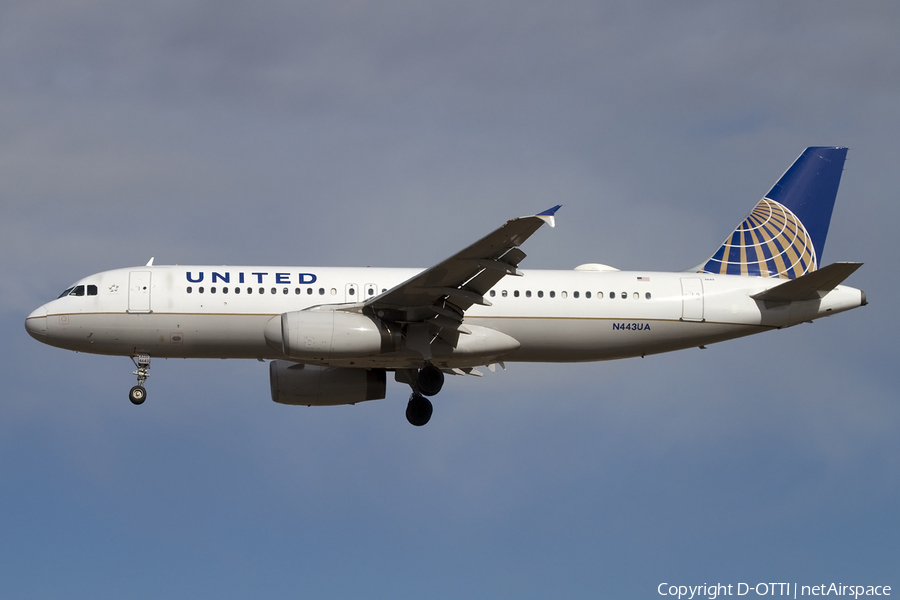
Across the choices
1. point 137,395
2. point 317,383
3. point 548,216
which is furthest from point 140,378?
point 548,216

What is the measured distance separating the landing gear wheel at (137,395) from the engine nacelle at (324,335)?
4.49 meters

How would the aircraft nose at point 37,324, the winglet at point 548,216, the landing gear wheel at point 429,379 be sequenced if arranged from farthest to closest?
the aircraft nose at point 37,324 < the landing gear wheel at point 429,379 < the winglet at point 548,216

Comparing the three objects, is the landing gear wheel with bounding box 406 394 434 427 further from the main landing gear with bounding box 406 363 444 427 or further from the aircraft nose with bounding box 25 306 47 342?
the aircraft nose with bounding box 25 306 47 342

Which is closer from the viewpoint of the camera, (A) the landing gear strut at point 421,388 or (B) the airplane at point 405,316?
(B) the airplane at point 405,316

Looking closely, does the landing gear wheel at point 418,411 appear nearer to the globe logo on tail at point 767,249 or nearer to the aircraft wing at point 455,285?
the aircraft wing at point 455,285

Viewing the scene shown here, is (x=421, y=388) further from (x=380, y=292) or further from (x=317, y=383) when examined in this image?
(x=317, y=383)

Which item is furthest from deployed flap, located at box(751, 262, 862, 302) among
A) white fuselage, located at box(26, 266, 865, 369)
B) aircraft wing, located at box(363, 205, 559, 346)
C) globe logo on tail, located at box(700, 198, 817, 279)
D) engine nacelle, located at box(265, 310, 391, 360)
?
engine nacelle, located at box(265, 310, 391, 360)

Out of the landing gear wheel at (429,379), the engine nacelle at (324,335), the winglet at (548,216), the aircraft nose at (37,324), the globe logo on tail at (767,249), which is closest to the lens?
the winglet at (548,216)

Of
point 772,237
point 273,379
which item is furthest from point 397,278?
point 772,237

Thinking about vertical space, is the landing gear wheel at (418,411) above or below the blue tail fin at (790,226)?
below

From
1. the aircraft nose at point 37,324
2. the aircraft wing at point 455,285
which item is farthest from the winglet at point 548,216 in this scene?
the aircraft nose at point 37,324

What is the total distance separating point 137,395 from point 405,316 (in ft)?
25.5

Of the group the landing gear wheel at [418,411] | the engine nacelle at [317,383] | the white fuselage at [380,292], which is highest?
the white fuselage at [380,292]

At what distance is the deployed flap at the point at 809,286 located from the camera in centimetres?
2995
